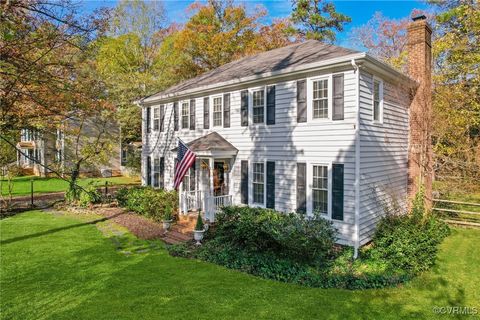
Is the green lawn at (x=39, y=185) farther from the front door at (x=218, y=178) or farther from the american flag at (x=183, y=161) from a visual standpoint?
the american flag at (x=183, y=161)

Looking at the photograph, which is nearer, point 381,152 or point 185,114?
point 381,152

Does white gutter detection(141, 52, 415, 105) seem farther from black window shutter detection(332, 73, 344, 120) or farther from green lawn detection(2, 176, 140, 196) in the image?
green lawn detection(2, 176, 140, 196)

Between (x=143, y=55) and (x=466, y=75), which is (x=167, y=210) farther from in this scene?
(x=143, y=55)

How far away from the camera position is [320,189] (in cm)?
1070

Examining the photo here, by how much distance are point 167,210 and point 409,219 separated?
916 centimetres

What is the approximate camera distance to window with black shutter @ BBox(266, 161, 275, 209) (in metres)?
12.1

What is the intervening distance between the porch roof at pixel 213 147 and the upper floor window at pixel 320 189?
394 cm

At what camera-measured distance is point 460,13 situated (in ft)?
55.9

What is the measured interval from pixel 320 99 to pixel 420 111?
5.25 metres

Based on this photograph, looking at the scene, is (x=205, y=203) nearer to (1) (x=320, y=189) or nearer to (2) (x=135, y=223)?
(2) (x=135, y=223)

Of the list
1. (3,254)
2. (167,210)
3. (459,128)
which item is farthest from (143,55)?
(459,128)

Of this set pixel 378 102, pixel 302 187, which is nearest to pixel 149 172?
pixel 302 187

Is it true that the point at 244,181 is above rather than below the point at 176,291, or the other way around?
above

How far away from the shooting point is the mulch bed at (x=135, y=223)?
40.0ft
